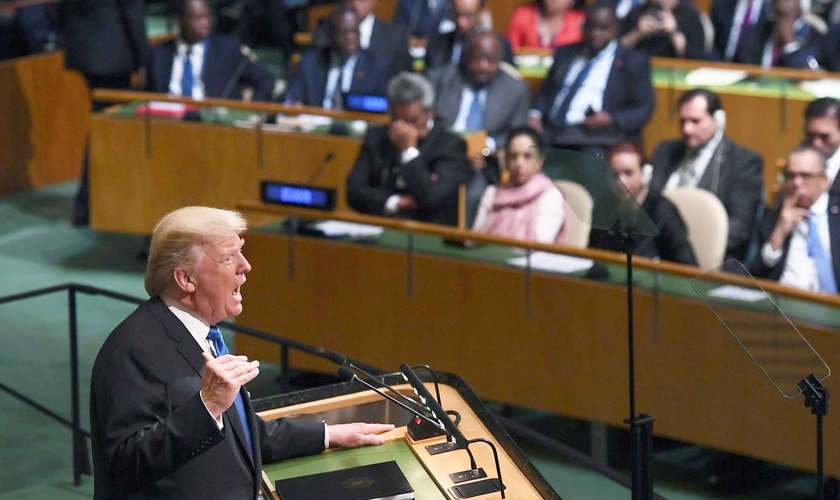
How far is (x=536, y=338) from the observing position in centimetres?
464

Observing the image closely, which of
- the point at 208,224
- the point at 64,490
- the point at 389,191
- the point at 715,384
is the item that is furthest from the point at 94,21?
the point at 208,224

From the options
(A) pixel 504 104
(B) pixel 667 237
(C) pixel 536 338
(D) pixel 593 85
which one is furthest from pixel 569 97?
(C) pixel 536 338

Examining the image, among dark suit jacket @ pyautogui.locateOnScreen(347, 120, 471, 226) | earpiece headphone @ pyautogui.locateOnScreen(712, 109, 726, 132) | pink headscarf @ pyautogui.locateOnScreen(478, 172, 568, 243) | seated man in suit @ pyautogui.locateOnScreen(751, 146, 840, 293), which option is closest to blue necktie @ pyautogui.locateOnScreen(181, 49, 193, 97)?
dark suit jacket @ pyautogui.locateOnScreen(347, 120, 471, 226)

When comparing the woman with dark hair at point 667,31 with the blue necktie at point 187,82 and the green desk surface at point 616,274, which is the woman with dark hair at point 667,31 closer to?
the blue necktie at point 187,82

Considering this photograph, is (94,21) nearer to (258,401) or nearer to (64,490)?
(64,490)

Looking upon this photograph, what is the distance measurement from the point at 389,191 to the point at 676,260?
1319mm

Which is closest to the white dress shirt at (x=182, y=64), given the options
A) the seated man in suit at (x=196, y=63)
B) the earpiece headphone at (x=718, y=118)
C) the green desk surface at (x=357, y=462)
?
the seated man in suit at (x=196, y=63)

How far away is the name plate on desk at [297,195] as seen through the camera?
16.5ft

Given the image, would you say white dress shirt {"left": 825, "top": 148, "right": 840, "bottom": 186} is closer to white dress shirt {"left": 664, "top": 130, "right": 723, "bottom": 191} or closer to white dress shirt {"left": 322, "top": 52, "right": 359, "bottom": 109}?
white dress shirt {"left": 664, "top": 130, "right": 723, "bottom": 191}

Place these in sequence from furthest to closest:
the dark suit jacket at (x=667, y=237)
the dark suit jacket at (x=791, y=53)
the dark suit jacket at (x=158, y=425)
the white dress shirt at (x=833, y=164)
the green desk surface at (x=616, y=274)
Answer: the dark suit jacket at (x=791, y=53) → the white dress shirt at (x=833, y=164) → the dark suit jacket at (x=667, y=237) → the green desk surface at (x=616, y=274) → the dark suit jacket at (x=158, y=425)

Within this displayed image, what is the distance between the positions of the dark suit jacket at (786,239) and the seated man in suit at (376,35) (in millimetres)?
3187

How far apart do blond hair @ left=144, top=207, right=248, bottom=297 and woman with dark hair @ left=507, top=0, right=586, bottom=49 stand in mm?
6003

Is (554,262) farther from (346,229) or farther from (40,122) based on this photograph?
(40,122)

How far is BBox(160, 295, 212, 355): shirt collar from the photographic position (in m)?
2.28
